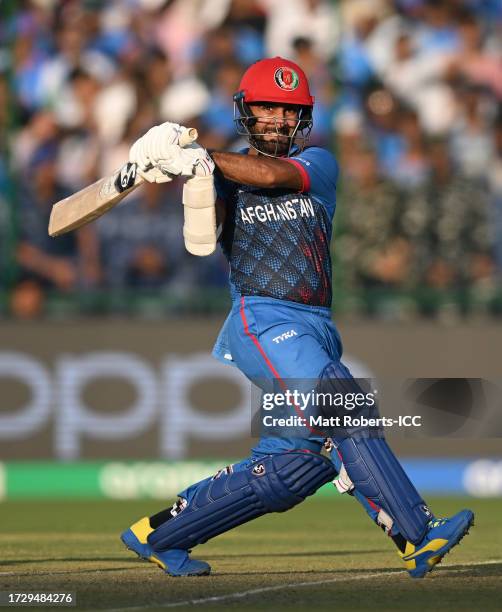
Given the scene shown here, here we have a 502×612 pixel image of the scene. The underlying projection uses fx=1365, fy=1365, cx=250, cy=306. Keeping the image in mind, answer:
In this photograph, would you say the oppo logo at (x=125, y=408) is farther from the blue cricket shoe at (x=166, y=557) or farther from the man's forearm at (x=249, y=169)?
the man's forearm at (x=249, y=169)

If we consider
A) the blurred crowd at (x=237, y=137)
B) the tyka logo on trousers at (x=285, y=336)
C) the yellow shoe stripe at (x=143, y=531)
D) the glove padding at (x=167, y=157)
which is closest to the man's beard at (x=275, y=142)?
the glove padding at (x=167, y=157)

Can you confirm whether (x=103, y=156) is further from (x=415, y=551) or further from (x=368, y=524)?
(x=415, y=551)

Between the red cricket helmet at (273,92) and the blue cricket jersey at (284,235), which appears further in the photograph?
the red cricket helmet at (273,92)

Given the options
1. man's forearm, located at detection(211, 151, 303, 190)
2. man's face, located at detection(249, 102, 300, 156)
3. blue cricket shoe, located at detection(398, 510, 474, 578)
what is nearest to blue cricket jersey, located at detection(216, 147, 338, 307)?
man's face, located at detection(249, 102, 300, 156)

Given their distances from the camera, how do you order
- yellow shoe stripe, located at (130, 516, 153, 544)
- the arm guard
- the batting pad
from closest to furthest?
the arm guard
the batting pad
yellow shoe stripe, located at (130, 516, 153, 544)

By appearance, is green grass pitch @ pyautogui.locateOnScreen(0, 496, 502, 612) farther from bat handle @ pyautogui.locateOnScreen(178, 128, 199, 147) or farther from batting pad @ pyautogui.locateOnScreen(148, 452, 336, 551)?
bat handle @ pyautogui.locateOnScreen(178, 128, 199, 147)

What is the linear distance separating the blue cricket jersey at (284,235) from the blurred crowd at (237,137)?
5412 millimetres

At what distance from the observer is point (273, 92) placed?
17.1 ft

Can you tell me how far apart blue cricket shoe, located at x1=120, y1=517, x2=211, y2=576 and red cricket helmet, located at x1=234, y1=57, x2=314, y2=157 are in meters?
1.54

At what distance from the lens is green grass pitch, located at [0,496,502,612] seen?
176 inches

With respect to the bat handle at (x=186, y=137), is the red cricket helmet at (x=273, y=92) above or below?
above

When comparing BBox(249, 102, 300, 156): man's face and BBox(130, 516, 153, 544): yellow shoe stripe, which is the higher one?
BBox(249, 102, 300, 156): man's face

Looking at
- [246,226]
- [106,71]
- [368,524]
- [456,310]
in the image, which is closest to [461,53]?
[456,310]

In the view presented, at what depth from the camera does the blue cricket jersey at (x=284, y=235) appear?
16.6ft
